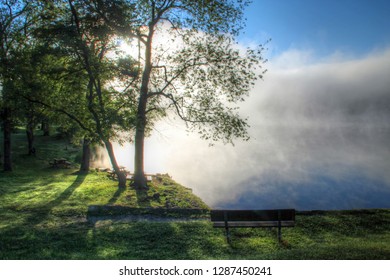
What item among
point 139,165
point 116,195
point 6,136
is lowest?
point 116,195

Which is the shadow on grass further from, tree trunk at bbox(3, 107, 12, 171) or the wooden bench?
tree trunk at bbox(3, 107, 12, 171)

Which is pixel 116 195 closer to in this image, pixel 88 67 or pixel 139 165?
pixel 139 165

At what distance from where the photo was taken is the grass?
843cm

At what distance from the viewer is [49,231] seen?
10.8 metres

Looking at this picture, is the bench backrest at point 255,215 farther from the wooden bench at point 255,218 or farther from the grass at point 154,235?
the grass at point 154,235

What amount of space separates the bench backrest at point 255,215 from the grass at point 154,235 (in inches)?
29.5

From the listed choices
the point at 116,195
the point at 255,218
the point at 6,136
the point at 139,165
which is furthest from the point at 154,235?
the point at 6,136

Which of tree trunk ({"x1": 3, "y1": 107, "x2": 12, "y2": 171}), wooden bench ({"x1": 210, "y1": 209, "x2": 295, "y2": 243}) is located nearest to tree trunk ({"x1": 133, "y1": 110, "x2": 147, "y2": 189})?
wooden bench ({"x1": 210, "y1": 209, "x2": 295, "y2": 243})

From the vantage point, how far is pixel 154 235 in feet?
34.3

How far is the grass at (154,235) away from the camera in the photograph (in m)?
8.43

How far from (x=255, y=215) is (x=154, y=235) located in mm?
3797

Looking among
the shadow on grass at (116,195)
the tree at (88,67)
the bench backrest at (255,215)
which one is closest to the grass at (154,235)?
the shadow on grass at (116,195)

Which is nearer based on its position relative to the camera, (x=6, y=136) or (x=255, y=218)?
(x=255, y=218)
